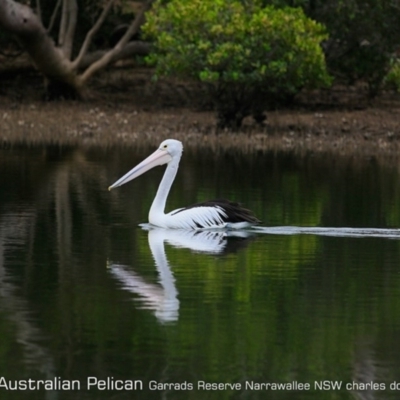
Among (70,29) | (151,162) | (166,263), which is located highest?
(70,29)

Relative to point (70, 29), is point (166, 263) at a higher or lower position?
lower

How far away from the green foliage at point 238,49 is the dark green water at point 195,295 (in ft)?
25.4

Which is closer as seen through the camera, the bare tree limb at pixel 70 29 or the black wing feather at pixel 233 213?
the black wing feather at pixel 233 213

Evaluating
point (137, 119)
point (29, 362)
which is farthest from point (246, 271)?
point (137, 119)

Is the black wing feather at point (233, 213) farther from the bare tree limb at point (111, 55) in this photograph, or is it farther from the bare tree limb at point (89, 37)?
the bare tree limb at point (111, 55)

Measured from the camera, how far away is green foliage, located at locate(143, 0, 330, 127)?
24.9m

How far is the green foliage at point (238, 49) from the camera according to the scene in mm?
24906

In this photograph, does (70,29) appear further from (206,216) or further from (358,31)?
(206,216)

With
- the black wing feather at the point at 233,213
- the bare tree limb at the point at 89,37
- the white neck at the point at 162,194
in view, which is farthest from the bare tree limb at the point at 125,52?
the black wing feather at the point at 233,213

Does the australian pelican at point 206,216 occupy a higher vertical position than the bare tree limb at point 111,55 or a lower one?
lower

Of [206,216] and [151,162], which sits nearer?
[206,216]

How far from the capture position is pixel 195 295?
9.87 metres

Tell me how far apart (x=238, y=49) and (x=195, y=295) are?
15.4 m

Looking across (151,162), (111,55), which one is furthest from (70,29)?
(151,162)
